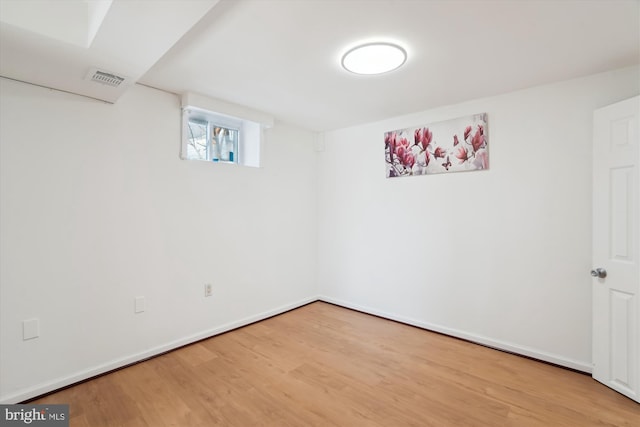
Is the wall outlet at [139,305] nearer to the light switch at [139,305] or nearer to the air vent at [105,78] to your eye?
the light switch at [139,305]

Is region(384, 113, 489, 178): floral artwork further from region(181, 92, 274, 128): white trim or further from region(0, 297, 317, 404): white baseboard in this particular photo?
region(0, 297, 317, 404): white baseboard

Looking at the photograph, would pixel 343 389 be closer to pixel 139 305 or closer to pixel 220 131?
pixel 139 305

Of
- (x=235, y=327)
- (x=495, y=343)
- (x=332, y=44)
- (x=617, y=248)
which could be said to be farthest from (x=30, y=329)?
(x=617, y=248)

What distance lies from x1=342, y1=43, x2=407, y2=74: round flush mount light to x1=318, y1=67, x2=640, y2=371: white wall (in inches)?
48.7

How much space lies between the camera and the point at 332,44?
1.88 meters

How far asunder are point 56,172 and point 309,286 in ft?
9.84


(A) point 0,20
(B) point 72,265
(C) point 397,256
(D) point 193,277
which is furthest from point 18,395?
(C) point 397,256

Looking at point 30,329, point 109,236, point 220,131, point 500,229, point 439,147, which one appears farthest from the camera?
point 220,131

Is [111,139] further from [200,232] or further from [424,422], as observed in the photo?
[424,422]

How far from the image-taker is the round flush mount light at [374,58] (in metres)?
1.92

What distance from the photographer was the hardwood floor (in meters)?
1.79

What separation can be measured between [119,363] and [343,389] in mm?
1831

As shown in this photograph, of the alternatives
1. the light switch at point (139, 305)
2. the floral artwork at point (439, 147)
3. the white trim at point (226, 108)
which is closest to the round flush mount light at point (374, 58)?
the floral artwork at point (439, 147)

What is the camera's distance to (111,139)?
2.33 meters
